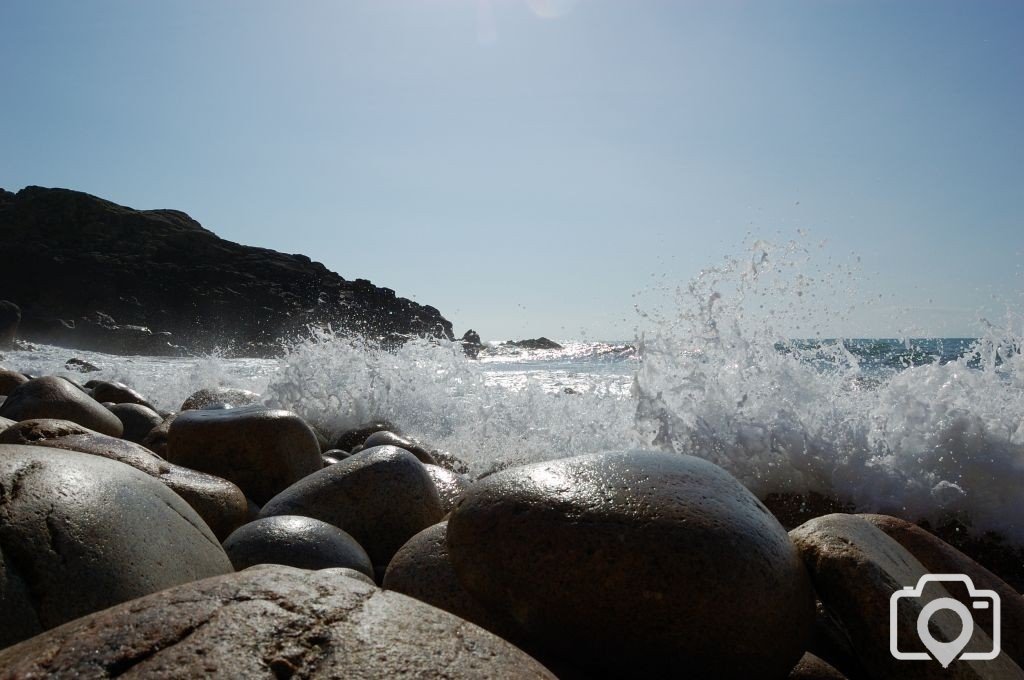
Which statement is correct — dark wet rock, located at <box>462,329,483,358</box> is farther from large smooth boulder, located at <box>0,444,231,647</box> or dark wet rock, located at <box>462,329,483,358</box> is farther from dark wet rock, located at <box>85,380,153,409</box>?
large smooth boulder, located at <box>0,444,231,647</box>

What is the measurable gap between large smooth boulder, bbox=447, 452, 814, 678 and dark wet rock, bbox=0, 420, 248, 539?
1729 millimetres

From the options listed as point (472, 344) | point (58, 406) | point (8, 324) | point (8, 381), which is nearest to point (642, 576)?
point (58, 406)

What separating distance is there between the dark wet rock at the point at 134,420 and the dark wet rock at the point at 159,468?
10.7ft

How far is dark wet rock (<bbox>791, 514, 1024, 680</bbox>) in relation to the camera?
2090 mm

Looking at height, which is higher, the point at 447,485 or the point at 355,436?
the point at 447,485

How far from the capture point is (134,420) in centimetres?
690

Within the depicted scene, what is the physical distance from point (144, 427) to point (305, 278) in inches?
1660

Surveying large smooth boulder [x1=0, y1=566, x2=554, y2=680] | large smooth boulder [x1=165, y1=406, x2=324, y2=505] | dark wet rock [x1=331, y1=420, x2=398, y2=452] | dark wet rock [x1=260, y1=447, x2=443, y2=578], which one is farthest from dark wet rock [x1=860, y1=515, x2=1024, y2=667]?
dark wet rock [x1=331, y1=420, x2=398, y2=452]

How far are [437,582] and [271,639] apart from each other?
1197mm

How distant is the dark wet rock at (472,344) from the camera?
40.9 meters

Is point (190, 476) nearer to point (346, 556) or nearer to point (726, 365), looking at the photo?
point (346, 556)

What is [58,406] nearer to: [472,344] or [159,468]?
[159,468]

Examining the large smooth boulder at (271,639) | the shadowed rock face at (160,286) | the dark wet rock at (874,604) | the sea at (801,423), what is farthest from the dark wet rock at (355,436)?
the shadowed rock face at (160,286)

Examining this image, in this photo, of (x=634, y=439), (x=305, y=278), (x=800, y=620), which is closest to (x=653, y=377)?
(x=634, y=439)
